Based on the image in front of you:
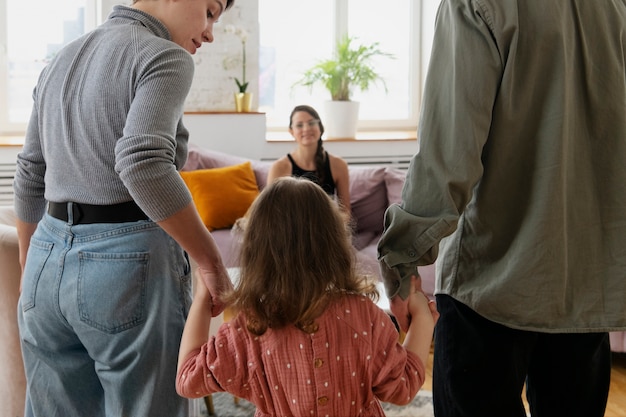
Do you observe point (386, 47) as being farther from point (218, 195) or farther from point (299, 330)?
point (299, 330)

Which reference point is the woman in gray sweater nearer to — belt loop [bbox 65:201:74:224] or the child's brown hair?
belt loop [bbox 65:201:74:224]

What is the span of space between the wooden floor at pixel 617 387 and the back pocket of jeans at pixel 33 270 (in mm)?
2152

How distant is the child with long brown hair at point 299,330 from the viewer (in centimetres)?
139

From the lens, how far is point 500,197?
1444 mm

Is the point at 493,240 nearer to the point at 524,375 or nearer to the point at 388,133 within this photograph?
the point at 524,375

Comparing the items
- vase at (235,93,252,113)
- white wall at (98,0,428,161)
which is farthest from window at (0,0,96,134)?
vase at (235,93,252,113)

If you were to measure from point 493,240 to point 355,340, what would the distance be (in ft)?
1.00

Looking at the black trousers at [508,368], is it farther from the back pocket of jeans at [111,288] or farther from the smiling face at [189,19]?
the smiling face at [189,19]

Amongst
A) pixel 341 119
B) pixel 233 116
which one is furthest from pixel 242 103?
pixel 341 119

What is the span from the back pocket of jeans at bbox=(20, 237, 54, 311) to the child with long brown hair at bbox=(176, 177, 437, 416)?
33cm

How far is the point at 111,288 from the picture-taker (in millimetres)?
1484

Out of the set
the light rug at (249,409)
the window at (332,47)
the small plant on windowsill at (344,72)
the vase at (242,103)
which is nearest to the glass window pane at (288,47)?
the window at (332,47)

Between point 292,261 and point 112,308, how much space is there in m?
0.35

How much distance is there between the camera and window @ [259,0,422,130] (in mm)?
6316
